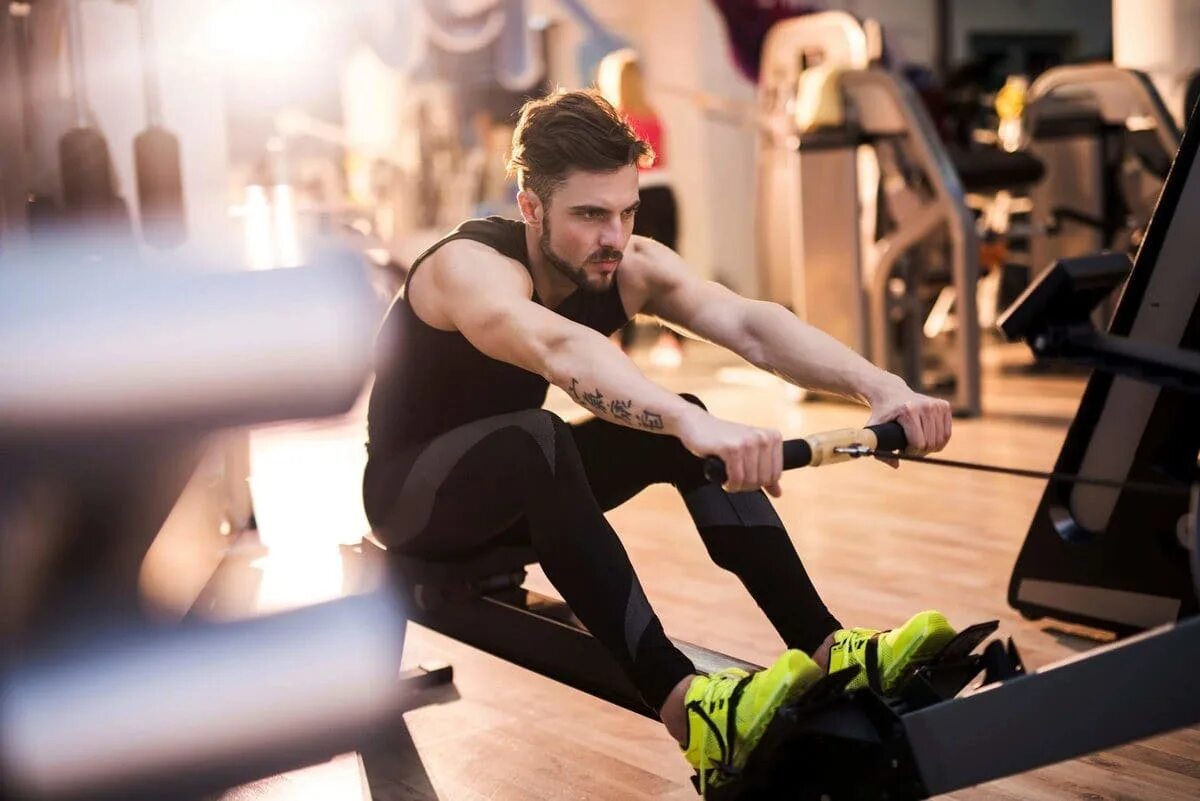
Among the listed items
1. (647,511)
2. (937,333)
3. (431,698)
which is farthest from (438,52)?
(431,698)

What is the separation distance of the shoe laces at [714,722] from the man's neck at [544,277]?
0.65 meters

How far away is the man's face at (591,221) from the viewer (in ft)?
5.83

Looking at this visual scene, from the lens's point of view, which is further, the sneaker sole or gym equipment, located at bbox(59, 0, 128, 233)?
gym equipment, located at bbox(59, 0, 128, 233)

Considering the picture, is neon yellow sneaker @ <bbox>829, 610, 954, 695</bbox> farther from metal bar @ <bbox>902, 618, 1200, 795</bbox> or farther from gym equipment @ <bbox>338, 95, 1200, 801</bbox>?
metal bar @ <bbox>902, 618, 1200, 795</bbox>

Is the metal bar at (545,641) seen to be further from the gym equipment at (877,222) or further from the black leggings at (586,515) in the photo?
the gym equipment at (877,222)

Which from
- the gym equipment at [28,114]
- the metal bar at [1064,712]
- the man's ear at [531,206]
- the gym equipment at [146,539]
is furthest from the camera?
the gym equipment at [28,114]

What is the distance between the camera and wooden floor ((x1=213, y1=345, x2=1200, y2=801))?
187 centimetres

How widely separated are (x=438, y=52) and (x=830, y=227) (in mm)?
3830

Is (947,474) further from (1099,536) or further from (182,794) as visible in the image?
(182,794)

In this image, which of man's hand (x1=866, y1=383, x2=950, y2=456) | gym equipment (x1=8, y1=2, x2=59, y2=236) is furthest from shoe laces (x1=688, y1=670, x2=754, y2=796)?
gym equipment (x1=8, y1=2, x2=59, y2=236)

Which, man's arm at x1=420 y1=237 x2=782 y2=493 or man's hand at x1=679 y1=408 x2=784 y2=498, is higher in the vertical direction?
man's arm at x1=420 y1=237 x2=782 y2=493

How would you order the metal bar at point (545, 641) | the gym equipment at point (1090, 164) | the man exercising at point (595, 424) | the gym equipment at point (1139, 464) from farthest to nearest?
the gym equipment at point (1090, 164) < the gym equipment at point (1139, 464) < the metal bar at point (545, 641) < the man exercising at point (595, 424)

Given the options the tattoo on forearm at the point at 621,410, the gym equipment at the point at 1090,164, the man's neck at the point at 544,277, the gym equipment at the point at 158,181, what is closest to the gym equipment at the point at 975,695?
the tattoo on forearm at the point at 621,410

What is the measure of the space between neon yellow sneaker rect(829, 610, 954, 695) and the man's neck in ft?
2.15
